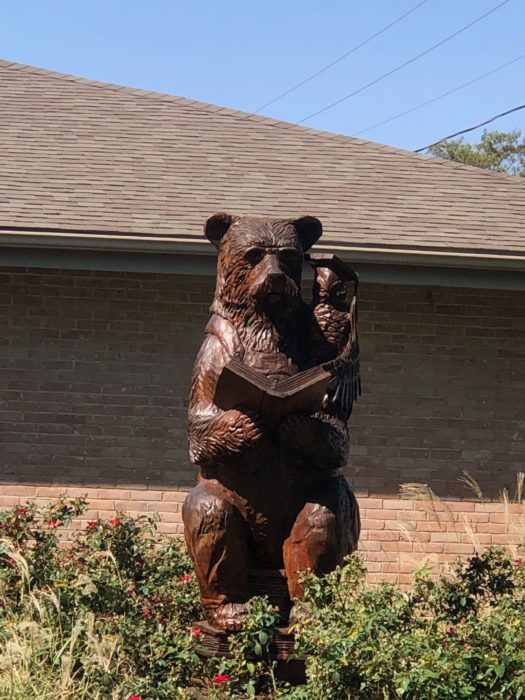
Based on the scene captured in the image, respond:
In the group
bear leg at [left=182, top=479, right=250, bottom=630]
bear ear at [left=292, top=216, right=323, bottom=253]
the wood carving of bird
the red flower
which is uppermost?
bear ear at [left=292, top=216, right=323, bottom=253]

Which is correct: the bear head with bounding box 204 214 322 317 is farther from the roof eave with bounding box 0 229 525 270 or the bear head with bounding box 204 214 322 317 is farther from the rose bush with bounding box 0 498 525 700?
the roof eave with bounding box 0 229 525 270

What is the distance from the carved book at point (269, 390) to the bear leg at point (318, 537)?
44cm

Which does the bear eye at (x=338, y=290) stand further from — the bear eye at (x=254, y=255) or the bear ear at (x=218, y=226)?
the bear ear at (x=218, y=226)

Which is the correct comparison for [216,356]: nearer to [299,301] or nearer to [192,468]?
[299,301]

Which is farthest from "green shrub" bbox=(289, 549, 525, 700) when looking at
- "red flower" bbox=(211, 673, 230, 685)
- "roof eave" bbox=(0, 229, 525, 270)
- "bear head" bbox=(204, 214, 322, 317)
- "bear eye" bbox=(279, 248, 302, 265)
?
"roof eave" bbox=(0, 229, 525, 270)

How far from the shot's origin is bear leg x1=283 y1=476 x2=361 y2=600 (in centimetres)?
515

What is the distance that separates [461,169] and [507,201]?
3.85 feet

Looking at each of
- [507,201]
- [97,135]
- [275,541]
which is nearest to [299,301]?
[275,541]

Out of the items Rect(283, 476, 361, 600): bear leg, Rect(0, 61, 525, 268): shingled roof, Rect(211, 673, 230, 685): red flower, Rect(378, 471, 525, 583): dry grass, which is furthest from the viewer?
Rect(378, 471, 525, 583): dry grass

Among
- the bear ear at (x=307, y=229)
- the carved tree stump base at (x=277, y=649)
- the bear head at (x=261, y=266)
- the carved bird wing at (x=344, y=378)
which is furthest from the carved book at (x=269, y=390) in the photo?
the carved tree stump base at (x=277, y=649)

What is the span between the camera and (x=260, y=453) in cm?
523

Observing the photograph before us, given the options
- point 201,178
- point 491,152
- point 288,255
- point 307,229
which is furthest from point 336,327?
point 491,152

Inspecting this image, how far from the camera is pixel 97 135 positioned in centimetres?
1123

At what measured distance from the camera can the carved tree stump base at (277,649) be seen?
16.6ft
